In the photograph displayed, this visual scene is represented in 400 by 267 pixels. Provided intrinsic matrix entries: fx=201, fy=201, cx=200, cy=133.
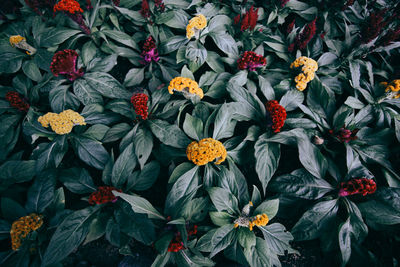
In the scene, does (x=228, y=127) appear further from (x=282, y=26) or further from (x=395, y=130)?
(x=282, y=26)

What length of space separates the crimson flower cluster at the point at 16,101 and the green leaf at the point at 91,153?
0.78 metres

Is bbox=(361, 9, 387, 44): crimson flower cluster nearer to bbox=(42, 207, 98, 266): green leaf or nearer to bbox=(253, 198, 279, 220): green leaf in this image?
bbox=(253, 198, 279, 220): green leaf

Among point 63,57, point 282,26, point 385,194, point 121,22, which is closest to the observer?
point 385,194

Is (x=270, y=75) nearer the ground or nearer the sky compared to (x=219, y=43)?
nearer the ground

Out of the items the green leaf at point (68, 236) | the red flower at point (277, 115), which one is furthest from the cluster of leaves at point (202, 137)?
the red flower at point (277, 115)

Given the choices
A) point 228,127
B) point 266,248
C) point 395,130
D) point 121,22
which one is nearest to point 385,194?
point 395,130

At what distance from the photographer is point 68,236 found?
1.77 metres

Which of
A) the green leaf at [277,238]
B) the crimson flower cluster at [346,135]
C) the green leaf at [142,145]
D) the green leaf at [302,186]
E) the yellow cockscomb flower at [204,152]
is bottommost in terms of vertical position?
the green leaf at [277,238]

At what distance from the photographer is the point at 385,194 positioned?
195cm

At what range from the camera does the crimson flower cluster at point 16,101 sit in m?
2.16

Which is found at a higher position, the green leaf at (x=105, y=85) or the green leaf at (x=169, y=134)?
the green leaf at (x=105, y=85)

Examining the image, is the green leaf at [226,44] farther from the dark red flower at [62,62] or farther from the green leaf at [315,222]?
the green leaf at [315,222]

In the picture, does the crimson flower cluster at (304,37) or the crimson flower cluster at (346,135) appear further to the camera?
the crimson flower cluster at (304,37)

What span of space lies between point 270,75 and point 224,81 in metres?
0.62
